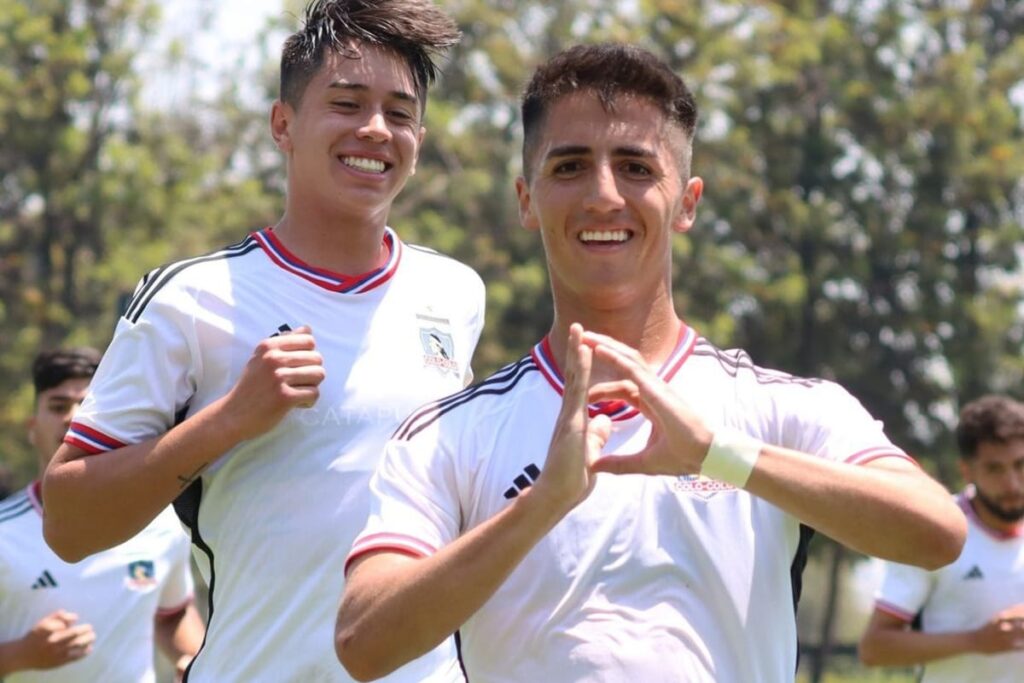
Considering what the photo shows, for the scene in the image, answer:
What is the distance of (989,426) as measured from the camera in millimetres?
8094

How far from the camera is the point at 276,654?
4.43 meters

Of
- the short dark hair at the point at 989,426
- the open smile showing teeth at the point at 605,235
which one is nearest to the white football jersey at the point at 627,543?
the open smile showing teeth at the point at 605,235

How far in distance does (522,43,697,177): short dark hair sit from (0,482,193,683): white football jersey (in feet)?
14.0

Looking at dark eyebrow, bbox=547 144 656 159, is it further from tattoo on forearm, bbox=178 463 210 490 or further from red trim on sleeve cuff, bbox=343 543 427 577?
tattoo on forearm, bbox=178 463 210 490

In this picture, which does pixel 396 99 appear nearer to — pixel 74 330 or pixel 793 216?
pixel 74 330

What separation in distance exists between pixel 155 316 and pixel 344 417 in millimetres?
553

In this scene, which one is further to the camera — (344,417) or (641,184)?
(344,417)

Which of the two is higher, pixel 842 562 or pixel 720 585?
pixel 720 585

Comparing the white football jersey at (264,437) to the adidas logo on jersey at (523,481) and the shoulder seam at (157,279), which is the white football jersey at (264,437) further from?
the adidas logo on jersey at (523,481)

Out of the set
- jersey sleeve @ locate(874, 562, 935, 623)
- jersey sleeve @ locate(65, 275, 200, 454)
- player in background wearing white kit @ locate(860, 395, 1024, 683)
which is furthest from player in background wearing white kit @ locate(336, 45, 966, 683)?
jersey sleeve @ locate(874, 562, 935, 623)

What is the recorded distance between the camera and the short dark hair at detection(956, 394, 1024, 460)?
317 inches

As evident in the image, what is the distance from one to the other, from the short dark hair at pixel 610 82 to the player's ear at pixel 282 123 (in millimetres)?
1232

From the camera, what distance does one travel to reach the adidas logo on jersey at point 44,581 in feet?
24.9

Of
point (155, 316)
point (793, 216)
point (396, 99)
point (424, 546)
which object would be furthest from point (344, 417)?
point (793, 216)
